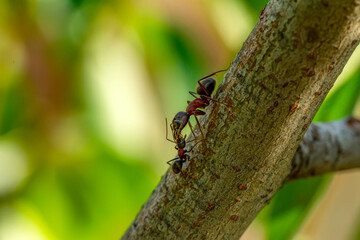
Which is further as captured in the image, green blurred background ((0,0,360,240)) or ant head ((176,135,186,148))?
green blurred background ((0,0,360,240))

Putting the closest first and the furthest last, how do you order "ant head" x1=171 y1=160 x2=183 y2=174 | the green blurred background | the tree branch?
"ant head" x1=171 y1=160 x2=183 y2=174 → the tree branch → the green blurred background

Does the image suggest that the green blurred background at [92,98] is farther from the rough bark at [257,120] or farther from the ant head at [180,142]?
the rough bark at [257,120]

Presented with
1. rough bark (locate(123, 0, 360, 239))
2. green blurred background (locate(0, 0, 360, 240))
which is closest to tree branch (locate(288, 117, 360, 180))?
rough bark (locate(123, 0, 360, 239))

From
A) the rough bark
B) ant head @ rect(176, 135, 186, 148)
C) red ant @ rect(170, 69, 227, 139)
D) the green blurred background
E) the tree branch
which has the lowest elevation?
the tree branch

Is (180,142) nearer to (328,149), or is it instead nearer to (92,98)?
(328,149)

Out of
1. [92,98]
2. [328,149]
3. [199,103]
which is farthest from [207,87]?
[92,98]

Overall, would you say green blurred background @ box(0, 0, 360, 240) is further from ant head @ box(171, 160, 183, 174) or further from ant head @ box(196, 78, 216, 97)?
ant head @ box(171, 160, 183, 174)
